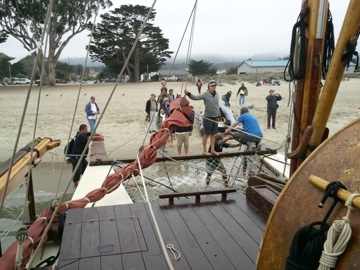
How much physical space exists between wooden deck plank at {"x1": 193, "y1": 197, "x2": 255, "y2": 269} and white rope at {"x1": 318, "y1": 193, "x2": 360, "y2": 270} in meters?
1.24

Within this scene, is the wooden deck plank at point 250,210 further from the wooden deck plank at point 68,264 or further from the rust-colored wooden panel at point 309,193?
the wooden deck plank at point 68,264

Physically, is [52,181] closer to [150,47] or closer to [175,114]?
[175,114]

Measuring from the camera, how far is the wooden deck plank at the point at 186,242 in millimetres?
2381

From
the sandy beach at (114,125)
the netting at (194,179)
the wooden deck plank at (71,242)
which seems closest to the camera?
the wooden deck plank at (71,242)

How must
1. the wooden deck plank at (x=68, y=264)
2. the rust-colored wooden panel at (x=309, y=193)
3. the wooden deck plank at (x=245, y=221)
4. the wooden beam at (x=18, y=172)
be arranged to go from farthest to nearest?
1. the wooden beam at (x=18, y=172)
2. the wooden deck plank at (x=245, y=221)
3. the wooden deck plank at (x=68, y=264)
4. the rust-colored wooden panel at (x=309, y=193)

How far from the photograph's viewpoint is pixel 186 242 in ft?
8.77

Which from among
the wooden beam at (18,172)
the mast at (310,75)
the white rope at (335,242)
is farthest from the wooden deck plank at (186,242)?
the wooden beam at (18,172)

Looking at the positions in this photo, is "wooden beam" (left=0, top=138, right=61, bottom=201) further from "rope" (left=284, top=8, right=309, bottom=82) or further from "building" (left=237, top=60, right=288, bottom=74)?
"building" (left=237, top=60, right=288, bottom=74)

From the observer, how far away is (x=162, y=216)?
316 cm

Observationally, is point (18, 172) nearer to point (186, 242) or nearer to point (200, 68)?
point (186, 242)

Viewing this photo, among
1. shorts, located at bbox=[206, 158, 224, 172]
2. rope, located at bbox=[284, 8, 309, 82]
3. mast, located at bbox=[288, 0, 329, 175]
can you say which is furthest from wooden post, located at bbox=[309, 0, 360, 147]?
shorts, located at bbox=[206, 158, 224, 172]

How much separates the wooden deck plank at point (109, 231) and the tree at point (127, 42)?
39.0 meters

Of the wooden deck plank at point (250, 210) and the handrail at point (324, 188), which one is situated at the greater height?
the handrail at point (324, 188)

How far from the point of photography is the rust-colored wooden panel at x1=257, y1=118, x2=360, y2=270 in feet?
4.58
